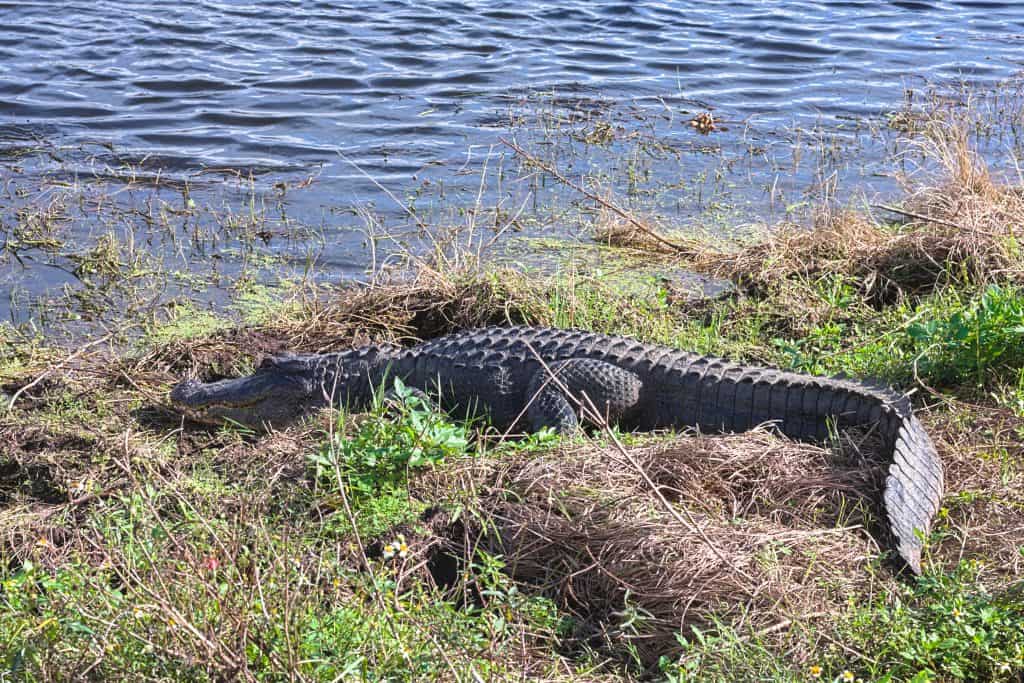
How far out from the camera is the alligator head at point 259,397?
538cm

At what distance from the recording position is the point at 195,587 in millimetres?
2934

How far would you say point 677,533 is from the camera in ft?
11.9

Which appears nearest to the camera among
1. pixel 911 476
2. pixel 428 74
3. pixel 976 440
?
pixel 911 476

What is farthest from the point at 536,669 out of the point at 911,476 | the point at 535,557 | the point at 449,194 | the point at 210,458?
the point at 449,194

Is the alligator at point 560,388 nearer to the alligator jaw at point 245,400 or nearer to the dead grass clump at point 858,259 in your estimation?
the alligator jaw at point 245,400

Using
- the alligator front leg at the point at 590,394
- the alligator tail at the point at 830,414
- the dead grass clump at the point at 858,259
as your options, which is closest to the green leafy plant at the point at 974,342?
the alligator tail at the point at 830,414

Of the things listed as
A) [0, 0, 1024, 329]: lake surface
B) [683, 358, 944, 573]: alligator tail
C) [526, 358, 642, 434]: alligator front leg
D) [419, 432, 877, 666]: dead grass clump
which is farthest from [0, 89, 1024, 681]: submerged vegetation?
[0, 0, 1024, 329]: lake surface

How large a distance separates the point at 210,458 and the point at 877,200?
5.86 m

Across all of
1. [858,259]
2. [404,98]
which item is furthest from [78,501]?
[404,98]

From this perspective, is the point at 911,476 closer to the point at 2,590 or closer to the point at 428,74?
the point at 2,590

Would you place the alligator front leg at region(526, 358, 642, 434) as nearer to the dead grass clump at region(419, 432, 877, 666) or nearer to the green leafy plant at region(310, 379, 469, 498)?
the dead grass clump at region(419, 432, 877, 666)

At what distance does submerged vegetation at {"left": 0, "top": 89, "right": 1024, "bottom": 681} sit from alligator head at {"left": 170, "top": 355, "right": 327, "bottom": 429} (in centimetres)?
10

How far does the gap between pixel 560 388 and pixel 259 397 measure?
5.60ft

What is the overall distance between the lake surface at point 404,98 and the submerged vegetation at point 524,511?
5.87 ft
